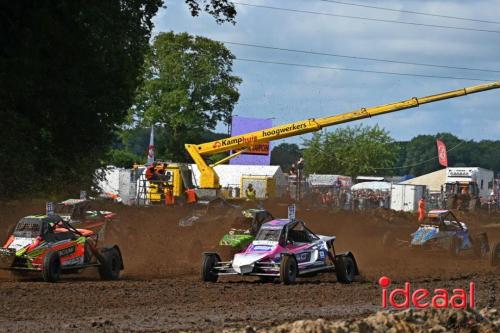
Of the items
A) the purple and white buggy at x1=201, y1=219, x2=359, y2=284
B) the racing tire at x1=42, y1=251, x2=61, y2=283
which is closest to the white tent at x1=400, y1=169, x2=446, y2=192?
the purple and white buggy at x1=201, y1=219, x2=359, y2=284

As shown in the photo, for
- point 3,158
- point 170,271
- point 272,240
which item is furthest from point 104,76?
point 272,240

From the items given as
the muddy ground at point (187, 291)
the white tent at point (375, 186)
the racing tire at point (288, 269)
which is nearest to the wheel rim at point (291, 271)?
the racing tire at point (288, 269)

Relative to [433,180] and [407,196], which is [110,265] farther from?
[433,180]

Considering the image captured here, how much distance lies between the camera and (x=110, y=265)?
19.3 meters

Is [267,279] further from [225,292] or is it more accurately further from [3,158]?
[3,158]

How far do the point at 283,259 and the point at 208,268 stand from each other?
5.31ft

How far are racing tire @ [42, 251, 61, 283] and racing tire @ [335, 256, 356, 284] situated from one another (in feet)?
18.7

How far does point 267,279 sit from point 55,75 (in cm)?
848

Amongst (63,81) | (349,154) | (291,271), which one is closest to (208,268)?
(291,271)

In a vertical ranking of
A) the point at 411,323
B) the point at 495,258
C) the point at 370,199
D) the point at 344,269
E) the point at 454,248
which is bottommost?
the point at 411,323

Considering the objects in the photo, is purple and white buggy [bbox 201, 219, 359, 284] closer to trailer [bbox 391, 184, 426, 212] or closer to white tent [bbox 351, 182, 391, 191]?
trailer [bbox 391, 184, 426, 212]

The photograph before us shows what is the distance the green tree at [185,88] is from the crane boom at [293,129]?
2607cm

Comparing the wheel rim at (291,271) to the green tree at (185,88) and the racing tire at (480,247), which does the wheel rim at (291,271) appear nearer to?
the racing tire at (480,247)

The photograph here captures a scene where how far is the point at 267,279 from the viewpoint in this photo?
1922 centimetres
